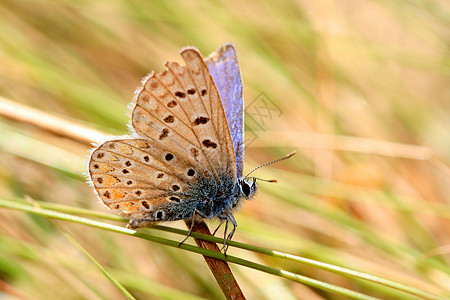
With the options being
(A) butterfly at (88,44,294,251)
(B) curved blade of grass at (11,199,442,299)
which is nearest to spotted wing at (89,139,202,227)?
(A) butterfly at (88,44,294,251)

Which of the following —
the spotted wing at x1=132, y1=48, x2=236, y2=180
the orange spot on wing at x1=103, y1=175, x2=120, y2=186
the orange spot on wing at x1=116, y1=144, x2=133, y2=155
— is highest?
the spotted wing at x1=132, y1=48, x2=236, y2=180

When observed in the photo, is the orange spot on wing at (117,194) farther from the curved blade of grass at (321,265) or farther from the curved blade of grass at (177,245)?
the curved blade of grass at (177,245)

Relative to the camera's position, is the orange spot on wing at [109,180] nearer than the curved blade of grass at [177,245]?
No

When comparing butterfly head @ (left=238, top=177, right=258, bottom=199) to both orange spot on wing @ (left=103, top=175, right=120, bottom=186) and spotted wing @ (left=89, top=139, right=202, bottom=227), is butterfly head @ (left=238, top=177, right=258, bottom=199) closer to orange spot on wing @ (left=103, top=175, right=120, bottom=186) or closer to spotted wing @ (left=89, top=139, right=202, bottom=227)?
spotted wing @ (left=89, top=139, right=202, bottom=227)

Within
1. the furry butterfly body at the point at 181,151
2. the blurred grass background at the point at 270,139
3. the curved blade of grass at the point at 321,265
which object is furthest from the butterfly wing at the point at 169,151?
the blurred grass background at the point at 270,139

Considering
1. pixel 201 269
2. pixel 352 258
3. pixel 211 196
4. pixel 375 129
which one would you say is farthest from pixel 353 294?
pixel 375 129

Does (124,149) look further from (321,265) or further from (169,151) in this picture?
(321,265)

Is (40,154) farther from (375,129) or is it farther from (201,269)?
(375,129)
